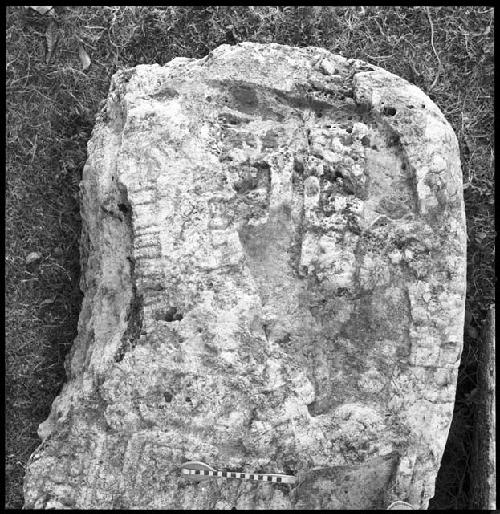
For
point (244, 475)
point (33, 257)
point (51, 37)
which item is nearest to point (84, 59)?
point (51, 37)

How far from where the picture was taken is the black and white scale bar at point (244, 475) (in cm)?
291

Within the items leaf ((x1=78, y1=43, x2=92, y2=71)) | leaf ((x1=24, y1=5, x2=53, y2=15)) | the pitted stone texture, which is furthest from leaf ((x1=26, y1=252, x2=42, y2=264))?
leaf ((x1=24, y1=5, x2=53, y2=15))

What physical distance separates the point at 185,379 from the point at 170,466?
0.31 meters

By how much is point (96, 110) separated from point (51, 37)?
1.27 feet

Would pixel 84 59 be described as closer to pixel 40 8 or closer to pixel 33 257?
pixel 40 8

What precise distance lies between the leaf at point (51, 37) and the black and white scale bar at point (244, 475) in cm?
200

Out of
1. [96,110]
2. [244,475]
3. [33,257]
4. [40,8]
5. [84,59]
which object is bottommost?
[244,475]

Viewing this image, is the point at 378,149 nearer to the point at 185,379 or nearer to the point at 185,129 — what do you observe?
the point at 185,129

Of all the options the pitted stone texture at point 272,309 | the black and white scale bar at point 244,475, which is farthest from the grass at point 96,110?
the black and white scale bar at point 244,475

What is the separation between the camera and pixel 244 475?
9.66 feet

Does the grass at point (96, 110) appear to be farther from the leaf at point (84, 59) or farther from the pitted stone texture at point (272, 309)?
the pitted stone texture at point (272, 309)

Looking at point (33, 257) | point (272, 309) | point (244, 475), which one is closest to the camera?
point (244, 475)

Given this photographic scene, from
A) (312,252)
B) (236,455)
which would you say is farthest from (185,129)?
(236,455)

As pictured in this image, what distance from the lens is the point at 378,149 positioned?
315 cm
